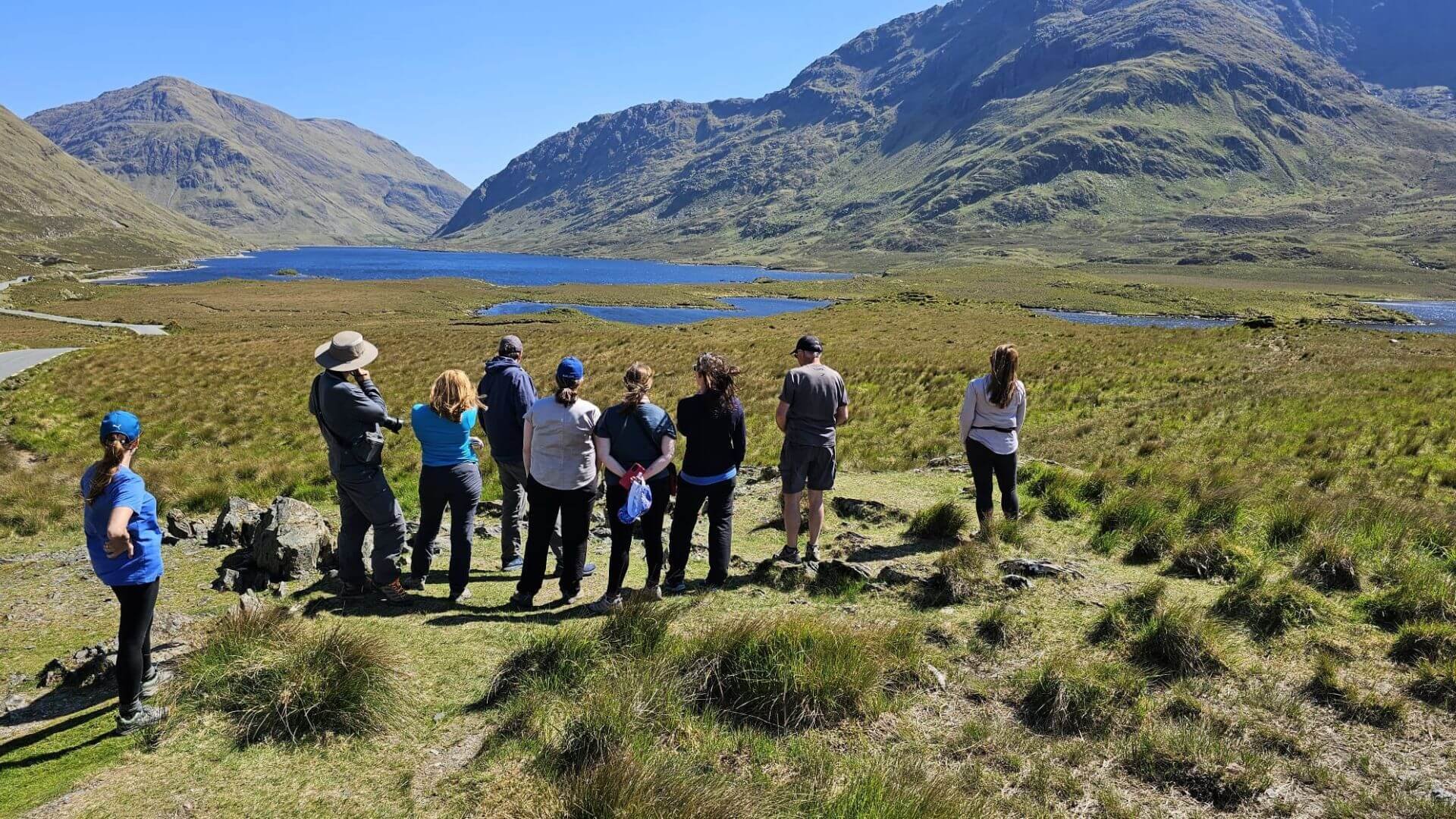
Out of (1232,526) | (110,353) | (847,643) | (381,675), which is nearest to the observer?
(381,675)

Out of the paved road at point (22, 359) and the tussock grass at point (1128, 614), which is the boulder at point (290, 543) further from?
the paved road at point (22, 359)

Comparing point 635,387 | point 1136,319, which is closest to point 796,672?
point 635,387

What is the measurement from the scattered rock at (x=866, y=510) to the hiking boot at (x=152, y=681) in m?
7.57

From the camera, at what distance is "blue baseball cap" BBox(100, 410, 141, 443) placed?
4480mm

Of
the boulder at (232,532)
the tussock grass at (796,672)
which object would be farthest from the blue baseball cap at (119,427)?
the tussock grass at (796,672)

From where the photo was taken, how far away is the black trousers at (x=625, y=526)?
6504 mm

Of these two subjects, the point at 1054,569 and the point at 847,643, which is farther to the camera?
the point at 1054,569

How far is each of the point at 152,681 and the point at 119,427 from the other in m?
1.82

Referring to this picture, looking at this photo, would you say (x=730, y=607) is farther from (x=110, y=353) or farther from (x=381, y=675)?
(x=110, y=353)

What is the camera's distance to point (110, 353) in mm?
31047

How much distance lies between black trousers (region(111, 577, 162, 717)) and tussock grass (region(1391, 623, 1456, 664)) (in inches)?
349

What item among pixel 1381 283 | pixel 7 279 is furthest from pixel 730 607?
pixel 1381 283

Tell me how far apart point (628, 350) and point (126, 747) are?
3300 centimetres

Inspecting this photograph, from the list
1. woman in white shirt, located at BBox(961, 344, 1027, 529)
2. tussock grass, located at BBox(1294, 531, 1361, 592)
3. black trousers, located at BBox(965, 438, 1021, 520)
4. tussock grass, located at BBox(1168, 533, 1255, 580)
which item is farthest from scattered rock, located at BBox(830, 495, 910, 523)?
tussock grass, located at BBox(1294, 531, 1361, 592)
